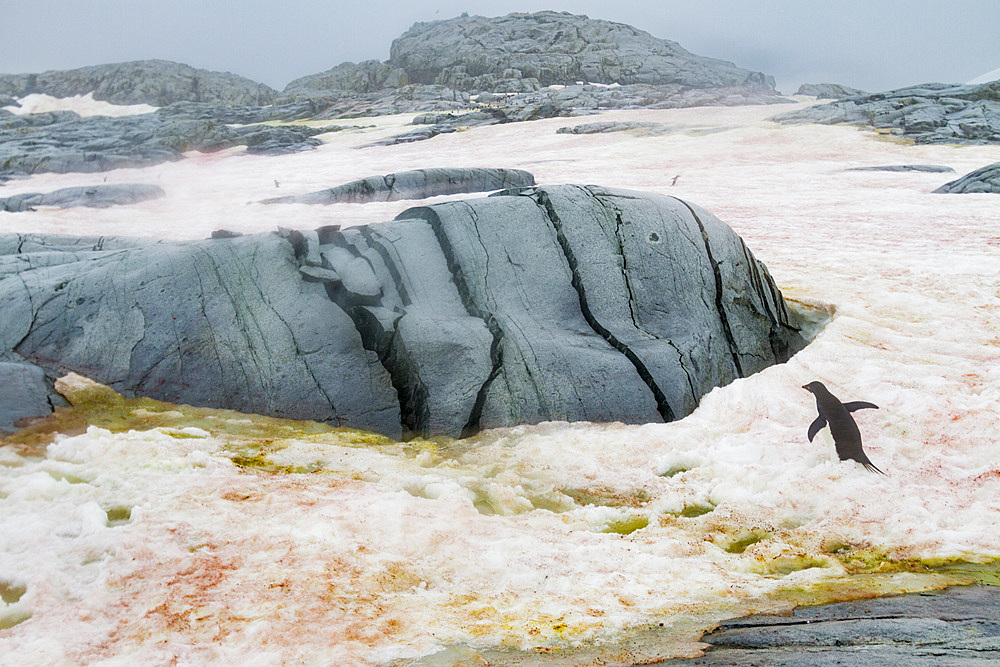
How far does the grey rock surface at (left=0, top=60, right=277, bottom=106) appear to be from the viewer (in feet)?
303

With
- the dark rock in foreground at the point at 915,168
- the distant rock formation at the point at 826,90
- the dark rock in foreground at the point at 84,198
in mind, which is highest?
the distant rock formation at the point at 826,90

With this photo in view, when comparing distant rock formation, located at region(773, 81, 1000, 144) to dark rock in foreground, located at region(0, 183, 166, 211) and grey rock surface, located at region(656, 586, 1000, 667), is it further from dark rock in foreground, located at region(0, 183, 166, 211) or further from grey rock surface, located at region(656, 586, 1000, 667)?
grey rock surface, located at region(656, 586, 1000, 667)

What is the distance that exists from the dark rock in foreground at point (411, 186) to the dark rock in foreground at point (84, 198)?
21.7 ft

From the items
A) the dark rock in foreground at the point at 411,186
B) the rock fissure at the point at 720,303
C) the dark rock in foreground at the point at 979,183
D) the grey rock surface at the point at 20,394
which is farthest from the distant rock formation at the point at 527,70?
the grey rock surface at the point at 20,394

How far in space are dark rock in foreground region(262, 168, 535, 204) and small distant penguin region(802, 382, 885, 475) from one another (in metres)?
18.8

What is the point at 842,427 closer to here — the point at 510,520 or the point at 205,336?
the point at 510,520

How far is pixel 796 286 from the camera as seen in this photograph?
36.8 ft

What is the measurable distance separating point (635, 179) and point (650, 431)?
71.4ft

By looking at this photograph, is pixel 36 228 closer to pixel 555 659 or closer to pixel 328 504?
pixel 328 504

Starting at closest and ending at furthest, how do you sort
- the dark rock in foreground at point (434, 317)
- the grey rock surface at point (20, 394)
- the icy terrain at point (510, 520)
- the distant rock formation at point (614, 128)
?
the icy terrain at point (510, 520), the grey rock surface at point (20, 394), the dark rock in foreground at point (434, 317), the distant rock formation at point (614, 128)

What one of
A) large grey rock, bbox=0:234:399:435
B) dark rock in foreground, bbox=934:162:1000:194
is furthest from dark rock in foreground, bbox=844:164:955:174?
large grey rock, bbox=0:234:399:435

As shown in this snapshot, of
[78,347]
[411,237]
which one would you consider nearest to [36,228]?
[78,347]

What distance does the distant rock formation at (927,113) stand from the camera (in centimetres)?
3747

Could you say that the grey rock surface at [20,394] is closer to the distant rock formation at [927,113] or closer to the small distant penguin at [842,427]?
the small distant penguin at [842,427]
